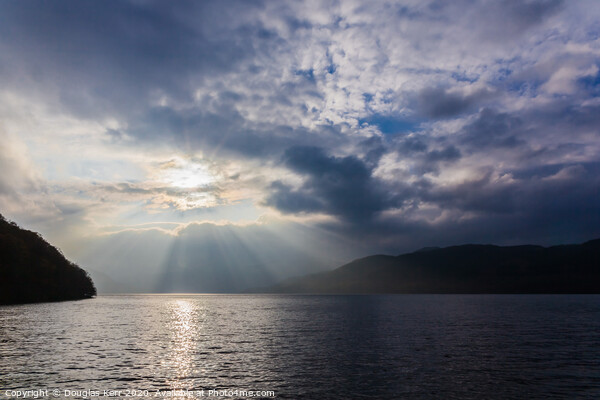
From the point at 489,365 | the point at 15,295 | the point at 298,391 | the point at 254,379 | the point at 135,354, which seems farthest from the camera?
the point at 15,295

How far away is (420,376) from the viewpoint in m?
40.3

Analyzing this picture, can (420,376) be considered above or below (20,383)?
below

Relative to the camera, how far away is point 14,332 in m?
73.8

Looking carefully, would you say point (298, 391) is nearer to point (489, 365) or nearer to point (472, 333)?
point (489, 365)

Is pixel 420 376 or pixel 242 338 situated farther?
pixel 242 338

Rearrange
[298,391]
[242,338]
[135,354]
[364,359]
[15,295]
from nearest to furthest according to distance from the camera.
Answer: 1. [298,391]
2. [364,359]
3. [135,354]
4. [242,338]
5. [15,295]

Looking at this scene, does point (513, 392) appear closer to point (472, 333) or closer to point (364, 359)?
point (364, 359)

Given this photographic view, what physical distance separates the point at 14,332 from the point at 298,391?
224 ft

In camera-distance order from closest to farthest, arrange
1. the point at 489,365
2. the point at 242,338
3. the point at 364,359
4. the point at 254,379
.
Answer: the point at 254,379
the point at 489,365
the point at 364,359
the point at 242,338

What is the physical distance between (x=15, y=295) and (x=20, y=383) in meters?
197

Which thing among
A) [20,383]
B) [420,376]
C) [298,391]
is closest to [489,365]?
[420,376]

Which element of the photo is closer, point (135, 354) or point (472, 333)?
point (135, 354)

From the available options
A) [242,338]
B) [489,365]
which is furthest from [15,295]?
[489,365]

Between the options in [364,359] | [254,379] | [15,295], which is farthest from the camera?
[15,295]
